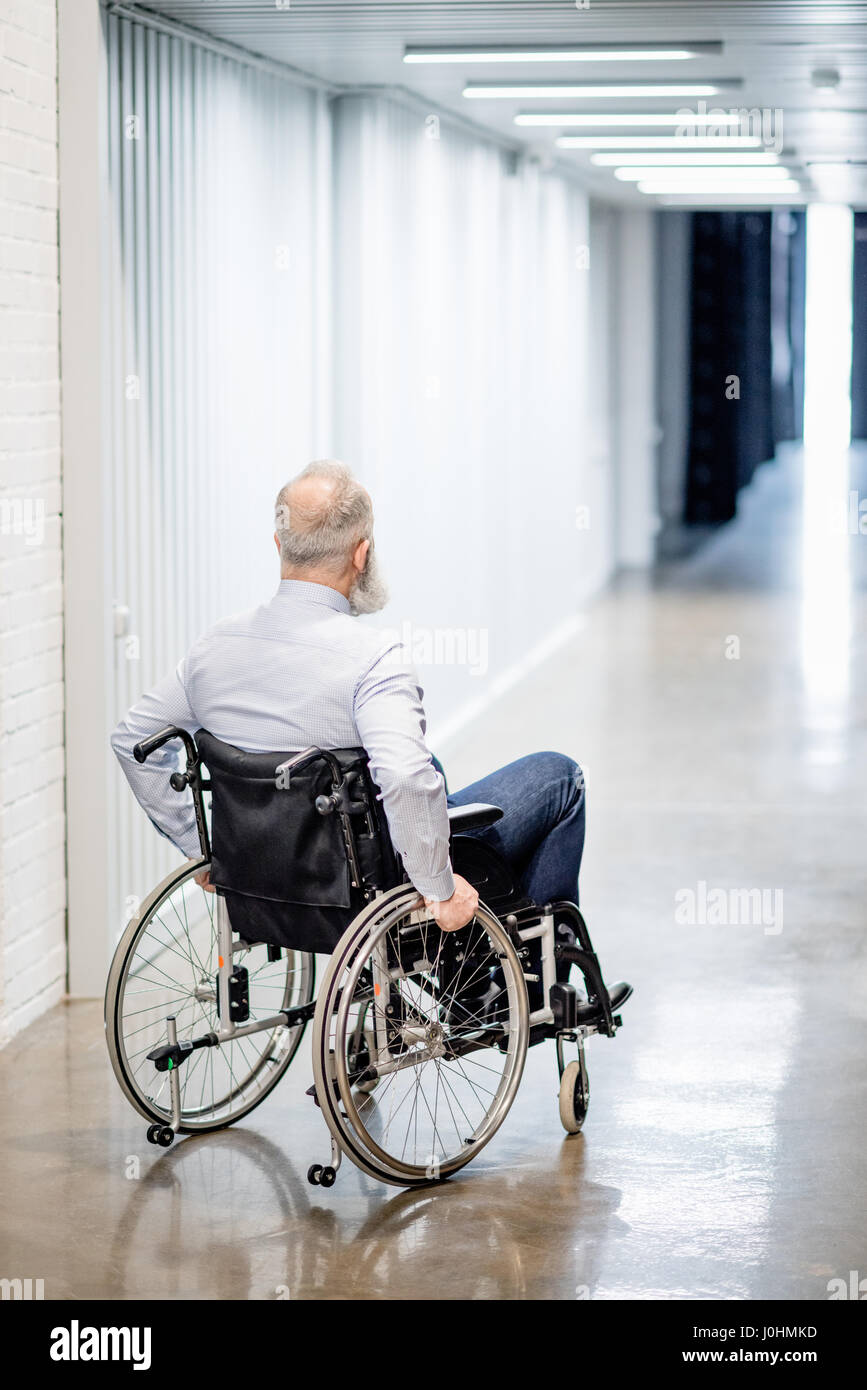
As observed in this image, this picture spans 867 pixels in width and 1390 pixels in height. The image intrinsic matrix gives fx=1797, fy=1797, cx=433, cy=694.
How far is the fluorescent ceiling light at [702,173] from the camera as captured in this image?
9719mm

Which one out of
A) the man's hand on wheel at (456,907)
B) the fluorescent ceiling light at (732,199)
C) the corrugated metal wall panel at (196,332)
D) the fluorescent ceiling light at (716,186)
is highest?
the fluorescent ceiling light at (732,199)

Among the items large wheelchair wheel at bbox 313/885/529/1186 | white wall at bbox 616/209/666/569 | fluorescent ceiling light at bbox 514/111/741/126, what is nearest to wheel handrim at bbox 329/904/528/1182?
large wheelchair wheel at bbox 313/885/529/1186

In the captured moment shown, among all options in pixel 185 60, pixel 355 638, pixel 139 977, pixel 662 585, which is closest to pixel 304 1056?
pixel 139 977

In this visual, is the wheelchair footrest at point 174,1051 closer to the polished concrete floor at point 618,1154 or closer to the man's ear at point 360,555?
the polished concrete floor at point 618,1154

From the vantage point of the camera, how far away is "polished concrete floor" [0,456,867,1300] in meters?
3.08

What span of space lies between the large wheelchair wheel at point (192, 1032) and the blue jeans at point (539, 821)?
1.72 ft

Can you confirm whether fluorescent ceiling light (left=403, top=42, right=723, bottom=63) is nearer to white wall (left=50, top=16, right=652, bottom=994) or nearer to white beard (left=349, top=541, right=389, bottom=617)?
white wall (left=50, top=16, right=652, bottom=994)

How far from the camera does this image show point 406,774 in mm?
3080

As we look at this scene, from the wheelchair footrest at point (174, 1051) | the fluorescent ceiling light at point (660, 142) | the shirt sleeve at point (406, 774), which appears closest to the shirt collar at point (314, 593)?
the shirt sleeve at point (406, 774)

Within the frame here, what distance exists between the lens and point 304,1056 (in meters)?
4.23

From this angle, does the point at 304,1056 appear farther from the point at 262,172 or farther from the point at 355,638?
the point at 262,172

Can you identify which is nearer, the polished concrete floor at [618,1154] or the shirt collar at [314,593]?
the polished concrete floor at [618,1154]

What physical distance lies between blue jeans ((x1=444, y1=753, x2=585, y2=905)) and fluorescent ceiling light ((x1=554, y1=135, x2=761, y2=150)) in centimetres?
488

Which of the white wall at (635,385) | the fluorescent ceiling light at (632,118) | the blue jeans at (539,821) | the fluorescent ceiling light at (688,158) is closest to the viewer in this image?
the blue jeans at (539,821)
